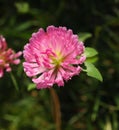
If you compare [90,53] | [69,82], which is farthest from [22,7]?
[90,53]

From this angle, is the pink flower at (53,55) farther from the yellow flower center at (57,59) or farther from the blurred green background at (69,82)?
the blurred green background at (69,82)

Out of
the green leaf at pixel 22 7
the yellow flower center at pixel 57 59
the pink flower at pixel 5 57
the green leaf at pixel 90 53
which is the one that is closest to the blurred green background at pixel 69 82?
the green leaf at pixel 22 7

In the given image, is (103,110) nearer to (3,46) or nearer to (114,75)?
(114,75)

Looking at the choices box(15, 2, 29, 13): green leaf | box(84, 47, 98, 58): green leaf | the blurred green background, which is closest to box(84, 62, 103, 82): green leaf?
box(84, 47, 98, 58): green leaf

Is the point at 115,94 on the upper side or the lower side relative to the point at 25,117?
lower

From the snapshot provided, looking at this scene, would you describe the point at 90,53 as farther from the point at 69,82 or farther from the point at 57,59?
the point at 69,82

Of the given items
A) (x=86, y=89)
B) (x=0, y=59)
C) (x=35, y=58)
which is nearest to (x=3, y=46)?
(x=0, y=59)
